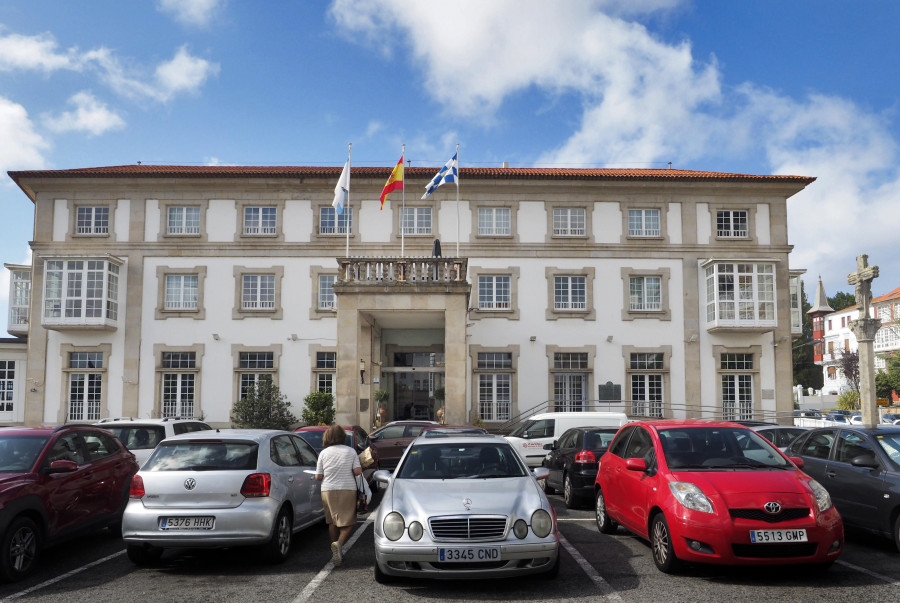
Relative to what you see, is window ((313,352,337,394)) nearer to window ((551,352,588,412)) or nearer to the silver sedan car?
window ((551,352,588,412))

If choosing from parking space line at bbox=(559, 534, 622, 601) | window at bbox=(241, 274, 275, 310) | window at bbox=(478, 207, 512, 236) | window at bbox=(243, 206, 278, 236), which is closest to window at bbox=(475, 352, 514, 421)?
window at bbox=(478, 207, 512, 236)

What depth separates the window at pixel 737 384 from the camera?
3030 centimetres

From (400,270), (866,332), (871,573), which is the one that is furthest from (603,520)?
(400,270)

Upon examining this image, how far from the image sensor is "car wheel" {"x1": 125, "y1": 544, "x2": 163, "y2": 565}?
832 cm

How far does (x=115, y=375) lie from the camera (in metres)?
30.0

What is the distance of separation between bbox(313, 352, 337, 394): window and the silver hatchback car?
2130 centimetres

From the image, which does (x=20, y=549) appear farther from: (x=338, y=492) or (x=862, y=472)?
(x=862, y=472)

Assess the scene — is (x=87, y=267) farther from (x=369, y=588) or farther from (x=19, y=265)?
(x=369, y=588)

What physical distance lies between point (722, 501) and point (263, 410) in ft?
76.8

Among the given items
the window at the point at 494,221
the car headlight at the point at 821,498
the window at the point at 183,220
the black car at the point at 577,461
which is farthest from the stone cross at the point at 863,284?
the window at the point at 183,220

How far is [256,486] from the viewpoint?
8.18 m

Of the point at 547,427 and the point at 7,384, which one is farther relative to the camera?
the point at 7,384

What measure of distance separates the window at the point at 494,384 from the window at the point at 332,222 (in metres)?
7.97

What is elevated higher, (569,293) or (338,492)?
(569,293)
